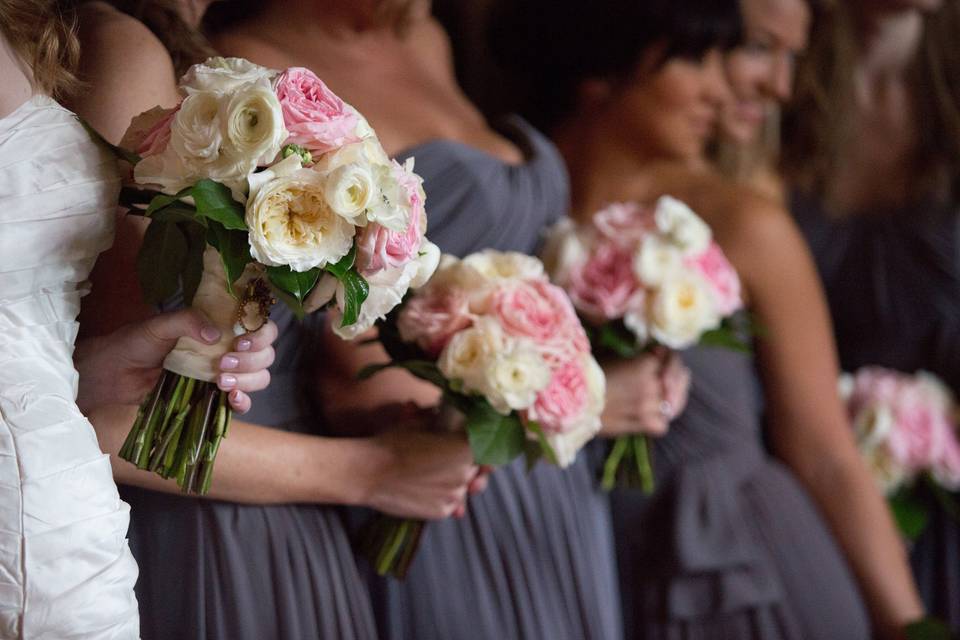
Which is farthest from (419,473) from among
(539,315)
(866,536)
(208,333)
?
(866,536)

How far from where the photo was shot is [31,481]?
0.64 m

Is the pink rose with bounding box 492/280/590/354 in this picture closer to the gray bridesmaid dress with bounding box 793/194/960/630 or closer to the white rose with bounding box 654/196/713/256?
the white rose with bounding box 654/196/713/256

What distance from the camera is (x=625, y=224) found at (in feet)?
4.18

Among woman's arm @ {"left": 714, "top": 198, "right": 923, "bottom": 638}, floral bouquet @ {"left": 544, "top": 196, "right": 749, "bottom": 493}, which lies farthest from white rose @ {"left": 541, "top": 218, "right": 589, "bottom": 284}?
woman's arm @ {"left": 714, "top": 198, "right": 923, "bottom": 638}

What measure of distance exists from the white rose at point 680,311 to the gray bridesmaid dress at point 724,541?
305 millimetres

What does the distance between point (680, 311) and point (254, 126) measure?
0.65m

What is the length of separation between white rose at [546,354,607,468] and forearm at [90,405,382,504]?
0.17 meters

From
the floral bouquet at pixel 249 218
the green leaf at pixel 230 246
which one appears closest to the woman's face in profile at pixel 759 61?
the floral bouquet at pixel 249 218

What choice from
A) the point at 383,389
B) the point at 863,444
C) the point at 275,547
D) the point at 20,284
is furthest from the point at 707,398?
the point at 20,284

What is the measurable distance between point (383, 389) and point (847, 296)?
3.96ft

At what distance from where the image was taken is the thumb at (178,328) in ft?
2.43

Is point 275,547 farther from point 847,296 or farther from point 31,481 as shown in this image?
point 847,296

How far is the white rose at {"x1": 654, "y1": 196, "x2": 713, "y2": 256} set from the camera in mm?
1228

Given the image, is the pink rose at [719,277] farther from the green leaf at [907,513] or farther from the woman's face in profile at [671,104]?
the green leaf at [907,513]
